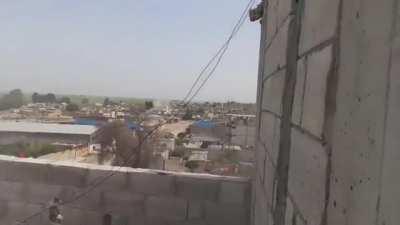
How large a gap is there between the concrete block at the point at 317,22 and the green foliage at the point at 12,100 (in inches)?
1053

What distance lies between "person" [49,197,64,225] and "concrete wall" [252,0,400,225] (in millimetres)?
2747

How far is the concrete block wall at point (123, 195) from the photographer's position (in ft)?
12.2

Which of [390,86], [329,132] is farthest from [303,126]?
[390,86]

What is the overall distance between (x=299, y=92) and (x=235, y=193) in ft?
7.62

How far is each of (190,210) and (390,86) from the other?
10.4 feet

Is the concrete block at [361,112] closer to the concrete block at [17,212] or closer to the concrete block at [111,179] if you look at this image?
the concrete block at [111,179]

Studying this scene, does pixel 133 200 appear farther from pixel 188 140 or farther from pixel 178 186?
pixel 188 140

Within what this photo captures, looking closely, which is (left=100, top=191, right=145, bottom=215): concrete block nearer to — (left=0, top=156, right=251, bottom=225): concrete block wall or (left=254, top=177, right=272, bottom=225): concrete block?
(left=0, top=156, right=251, bottom=225): concrete block wall

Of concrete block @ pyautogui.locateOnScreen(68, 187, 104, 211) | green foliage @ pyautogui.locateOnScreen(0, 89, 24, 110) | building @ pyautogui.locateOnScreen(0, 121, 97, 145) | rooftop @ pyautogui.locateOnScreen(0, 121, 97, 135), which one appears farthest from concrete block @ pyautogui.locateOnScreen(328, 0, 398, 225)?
green foliage @ pyautogui.locateOnScreen(0, 89, 24, 110)

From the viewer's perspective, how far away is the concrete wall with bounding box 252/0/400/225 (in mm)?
725

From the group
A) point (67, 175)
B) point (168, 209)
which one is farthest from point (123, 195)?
point (67, 175)

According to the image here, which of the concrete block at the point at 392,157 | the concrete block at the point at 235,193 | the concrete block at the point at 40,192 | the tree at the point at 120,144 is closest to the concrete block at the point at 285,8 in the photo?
the concrete block at the point at 392,157

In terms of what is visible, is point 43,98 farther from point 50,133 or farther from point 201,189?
point 201,189

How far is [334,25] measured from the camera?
1.06 m
